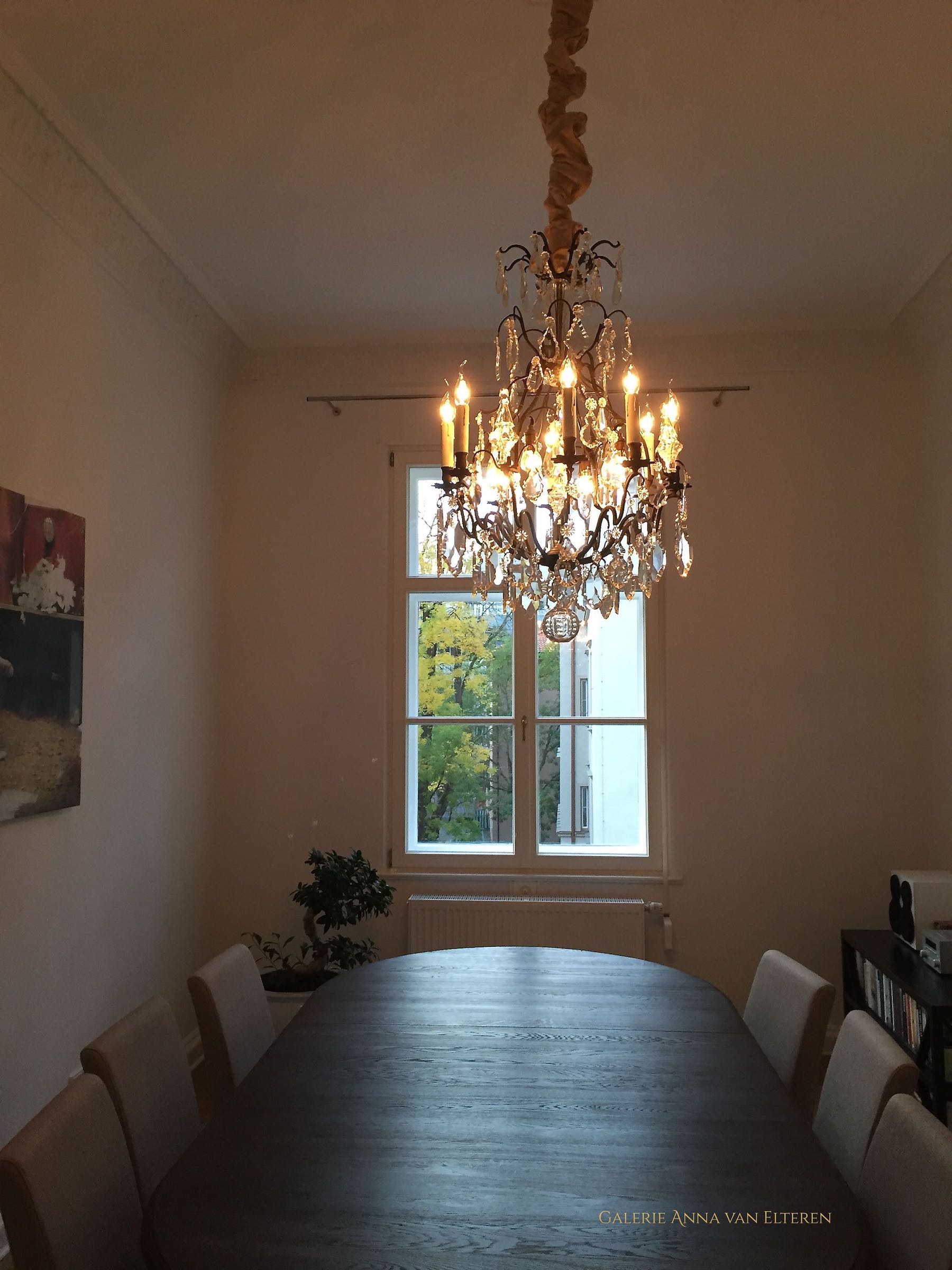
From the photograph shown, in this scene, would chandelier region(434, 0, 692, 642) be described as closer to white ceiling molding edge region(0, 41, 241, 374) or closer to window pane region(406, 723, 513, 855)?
white ceiling molding edge region(0, 41, 241, 374)

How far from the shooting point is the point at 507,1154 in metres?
1.44

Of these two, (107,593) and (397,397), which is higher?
(397,397)

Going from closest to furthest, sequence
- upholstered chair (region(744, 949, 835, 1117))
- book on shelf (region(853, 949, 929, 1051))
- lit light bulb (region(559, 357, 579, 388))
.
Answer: lit light bulb (region(559, 357, 579, 388)), upholstered chair (region(744, 949, 835, 1117)), book on shelf (region(853, 949, 929, 1051))

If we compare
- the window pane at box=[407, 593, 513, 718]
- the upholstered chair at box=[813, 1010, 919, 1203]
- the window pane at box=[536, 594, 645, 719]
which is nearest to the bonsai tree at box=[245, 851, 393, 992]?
the window pane at box=[407, 593, 513, 718]

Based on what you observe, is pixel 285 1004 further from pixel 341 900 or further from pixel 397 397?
pixel 397 397

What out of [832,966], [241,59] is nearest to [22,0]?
[241,59]

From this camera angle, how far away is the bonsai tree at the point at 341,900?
3.48 metres

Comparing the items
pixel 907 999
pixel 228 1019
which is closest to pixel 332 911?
pixel 228 1019

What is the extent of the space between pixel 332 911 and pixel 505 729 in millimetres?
1109

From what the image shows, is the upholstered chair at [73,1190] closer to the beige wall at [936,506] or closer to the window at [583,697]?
the window at [583,697]

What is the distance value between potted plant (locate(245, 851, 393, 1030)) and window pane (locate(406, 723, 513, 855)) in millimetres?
400

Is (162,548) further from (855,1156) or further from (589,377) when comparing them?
(855,1156)

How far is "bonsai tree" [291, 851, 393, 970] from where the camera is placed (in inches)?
137

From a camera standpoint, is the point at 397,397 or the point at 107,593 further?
the point at 397,397
